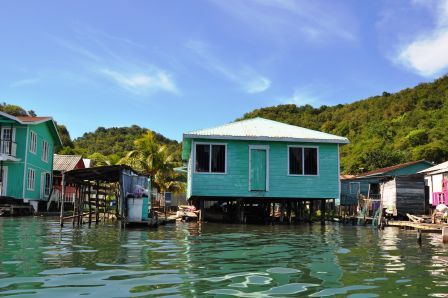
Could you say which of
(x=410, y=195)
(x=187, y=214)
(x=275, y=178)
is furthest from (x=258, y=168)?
(x=410, y=195)

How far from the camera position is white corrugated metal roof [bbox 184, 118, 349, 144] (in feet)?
71.2

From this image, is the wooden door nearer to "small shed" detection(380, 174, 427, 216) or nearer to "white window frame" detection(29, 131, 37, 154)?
"small shed" detection(380, 174, 427, 216)

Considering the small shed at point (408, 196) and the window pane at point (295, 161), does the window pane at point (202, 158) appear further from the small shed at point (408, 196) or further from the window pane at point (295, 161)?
the small shed at point (408, 196)

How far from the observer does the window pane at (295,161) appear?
2236 centimetres

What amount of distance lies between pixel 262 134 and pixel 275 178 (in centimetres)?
225

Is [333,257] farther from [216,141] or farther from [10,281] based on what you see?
[216,141]

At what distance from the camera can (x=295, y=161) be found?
2239cm

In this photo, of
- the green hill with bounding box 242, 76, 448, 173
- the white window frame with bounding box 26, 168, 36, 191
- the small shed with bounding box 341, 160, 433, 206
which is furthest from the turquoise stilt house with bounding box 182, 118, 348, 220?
the green hill with bounding box 242, 76, 448, 173

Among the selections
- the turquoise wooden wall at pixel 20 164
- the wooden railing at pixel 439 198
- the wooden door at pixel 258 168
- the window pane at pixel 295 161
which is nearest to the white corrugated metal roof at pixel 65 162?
the turquoise wooden wall at pixel 20 164

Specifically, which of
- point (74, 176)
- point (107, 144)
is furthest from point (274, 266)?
point (107, 144)

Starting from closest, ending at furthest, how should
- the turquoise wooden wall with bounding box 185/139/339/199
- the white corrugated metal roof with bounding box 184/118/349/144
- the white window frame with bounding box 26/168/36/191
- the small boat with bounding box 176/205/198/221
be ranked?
the white corrugated metal roof with bounding box 184/118/349/144, the turquoise wooden wall with bounding box 185/139/339/199, the small boat with bounding box 176/205/198/221, the white window frame with bounding box 26/168/36/191

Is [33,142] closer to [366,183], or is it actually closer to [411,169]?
[366,183]

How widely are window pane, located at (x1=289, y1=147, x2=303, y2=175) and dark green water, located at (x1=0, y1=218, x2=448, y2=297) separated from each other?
33.6 ft

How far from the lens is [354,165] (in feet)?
176
